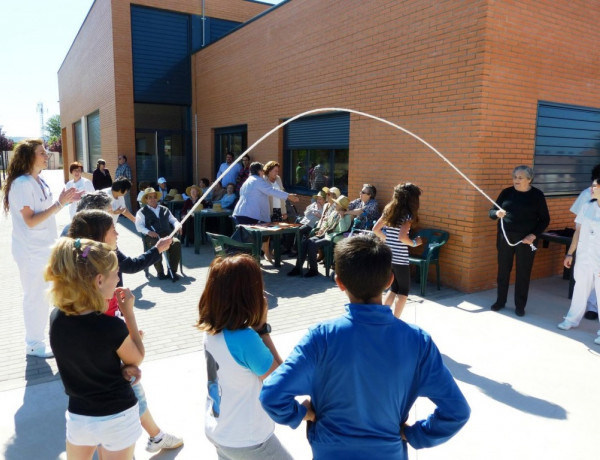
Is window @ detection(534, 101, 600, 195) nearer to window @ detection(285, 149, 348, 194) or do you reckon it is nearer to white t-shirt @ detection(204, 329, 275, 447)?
window @ detection(285, 149, 348, 194)

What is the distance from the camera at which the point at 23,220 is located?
429 centimetres

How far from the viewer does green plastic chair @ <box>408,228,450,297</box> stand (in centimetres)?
649

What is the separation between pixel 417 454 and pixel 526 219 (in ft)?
12.1

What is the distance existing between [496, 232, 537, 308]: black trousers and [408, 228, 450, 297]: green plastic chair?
35.6 inches

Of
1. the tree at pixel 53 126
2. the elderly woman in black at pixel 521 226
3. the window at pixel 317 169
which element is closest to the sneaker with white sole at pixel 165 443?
Answer: the elderly woman in black at pixel 521 226

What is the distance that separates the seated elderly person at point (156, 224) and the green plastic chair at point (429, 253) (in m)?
3.83

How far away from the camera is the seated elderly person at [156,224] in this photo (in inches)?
293

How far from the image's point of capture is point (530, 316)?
5.71 metres

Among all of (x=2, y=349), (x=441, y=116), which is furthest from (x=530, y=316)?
(x=2, y=349)

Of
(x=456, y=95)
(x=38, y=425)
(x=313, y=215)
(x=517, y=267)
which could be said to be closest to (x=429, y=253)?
(x=517, y=267)

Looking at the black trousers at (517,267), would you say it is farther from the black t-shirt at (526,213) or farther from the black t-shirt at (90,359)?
the black t-shirt at (90,359)

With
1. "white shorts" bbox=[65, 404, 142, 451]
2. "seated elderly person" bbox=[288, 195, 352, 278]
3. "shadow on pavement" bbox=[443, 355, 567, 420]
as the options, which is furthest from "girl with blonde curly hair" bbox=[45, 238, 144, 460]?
"seated elderly person" bbox=[288, 195, 352, 278]

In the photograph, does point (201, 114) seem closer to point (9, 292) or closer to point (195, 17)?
point (195, 17)

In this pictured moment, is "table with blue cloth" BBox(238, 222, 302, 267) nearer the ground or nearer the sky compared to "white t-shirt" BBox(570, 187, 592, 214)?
nearer the ground
